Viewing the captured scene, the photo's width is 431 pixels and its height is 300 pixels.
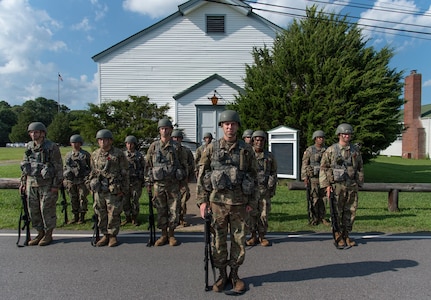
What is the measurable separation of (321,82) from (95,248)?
1159 centimetres

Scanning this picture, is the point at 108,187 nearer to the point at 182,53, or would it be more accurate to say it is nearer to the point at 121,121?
the point at 121,121

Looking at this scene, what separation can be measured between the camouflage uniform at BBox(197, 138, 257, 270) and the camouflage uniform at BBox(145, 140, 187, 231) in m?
1.79

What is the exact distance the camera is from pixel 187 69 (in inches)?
692

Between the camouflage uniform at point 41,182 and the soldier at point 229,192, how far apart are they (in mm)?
3414

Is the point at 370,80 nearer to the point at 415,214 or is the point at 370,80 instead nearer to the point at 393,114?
the point at 393,114

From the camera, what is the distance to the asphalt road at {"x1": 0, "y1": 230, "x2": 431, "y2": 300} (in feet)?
13.2

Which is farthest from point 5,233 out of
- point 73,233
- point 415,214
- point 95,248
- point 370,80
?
point 370,80

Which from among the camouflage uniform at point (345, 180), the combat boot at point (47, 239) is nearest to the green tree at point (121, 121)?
the combat boot at point (47, 239)

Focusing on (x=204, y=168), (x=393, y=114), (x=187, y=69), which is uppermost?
(x=187, y=69)

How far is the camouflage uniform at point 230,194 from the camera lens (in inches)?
164

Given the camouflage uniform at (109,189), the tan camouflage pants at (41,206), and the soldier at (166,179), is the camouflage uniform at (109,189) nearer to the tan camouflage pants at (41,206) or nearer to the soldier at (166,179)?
the soldier at (166,179)

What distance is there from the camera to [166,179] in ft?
19.5

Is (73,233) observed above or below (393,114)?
below

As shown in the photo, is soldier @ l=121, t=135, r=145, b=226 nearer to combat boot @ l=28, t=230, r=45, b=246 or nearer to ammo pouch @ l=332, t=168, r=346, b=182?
combat boot @ l=28, t=230, r=45, b=246
